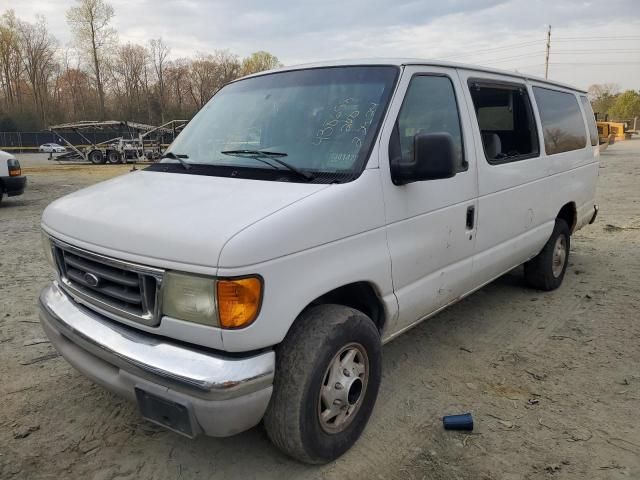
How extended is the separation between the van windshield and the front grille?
2.73ft

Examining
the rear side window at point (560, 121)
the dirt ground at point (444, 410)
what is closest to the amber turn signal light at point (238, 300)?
the dirt ground at point (444, 410)

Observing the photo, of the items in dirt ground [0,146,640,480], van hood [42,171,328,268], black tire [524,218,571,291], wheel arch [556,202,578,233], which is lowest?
dirt ground [0,146,640,480]

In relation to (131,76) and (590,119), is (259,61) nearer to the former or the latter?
(131,76)

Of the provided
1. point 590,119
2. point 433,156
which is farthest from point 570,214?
point 433,156

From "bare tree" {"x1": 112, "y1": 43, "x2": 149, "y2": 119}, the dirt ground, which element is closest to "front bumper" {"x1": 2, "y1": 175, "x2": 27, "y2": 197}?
the dirt ground

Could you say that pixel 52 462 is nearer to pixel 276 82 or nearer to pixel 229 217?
pixel 229 217

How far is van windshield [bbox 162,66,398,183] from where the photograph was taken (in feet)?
9.02

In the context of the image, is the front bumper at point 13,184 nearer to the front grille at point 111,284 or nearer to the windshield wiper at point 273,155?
the front grille at point 111,284

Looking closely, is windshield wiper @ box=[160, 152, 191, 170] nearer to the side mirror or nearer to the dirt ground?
the side mirror

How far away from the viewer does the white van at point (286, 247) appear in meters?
2.15

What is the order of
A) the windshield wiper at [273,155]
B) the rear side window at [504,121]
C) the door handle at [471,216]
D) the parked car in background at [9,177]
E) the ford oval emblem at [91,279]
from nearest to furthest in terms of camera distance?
the ford oval emblem at [91,279] < the windshield wiper at [273,155] < the door handle at [471,216] < the rear side window at [504,121] < the parked car in background at [9,177]

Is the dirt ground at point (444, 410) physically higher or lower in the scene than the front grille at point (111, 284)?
lower

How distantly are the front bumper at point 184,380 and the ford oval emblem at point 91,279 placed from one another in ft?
0.82

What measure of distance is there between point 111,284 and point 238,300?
0.80 m
